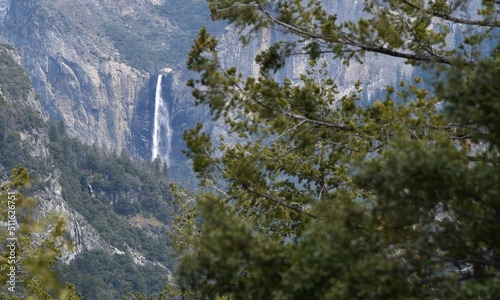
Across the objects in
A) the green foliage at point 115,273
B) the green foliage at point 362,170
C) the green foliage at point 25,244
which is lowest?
the green foliage at point 115,273

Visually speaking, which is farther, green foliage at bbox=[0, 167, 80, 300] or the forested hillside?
the forested hillside

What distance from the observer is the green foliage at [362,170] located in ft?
23.2

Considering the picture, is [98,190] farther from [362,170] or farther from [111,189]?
[362,170]

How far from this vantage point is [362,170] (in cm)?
769

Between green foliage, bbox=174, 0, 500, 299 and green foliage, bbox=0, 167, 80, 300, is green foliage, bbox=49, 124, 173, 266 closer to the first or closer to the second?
green foliage, bbox=0, 167, 80, 300

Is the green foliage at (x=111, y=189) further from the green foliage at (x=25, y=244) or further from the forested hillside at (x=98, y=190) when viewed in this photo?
the green foliage at (x=25, y=244)

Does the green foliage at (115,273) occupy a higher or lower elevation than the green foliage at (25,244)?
lower

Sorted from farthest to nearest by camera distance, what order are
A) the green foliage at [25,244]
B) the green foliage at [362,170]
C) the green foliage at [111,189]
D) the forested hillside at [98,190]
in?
the green foliage at [111,189] → the forested hillside at [98,190] → the green foliage at [25,244] → the green foliage at [362,170]

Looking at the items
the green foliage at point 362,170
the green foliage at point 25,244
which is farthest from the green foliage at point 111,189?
the green foliage at point 362,170

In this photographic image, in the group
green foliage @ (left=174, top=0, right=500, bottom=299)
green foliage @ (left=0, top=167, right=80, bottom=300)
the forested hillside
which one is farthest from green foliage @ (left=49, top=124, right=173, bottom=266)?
green foliage @ (left=174, top=0, right=500, bottom=299)

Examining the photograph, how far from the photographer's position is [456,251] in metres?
7.39

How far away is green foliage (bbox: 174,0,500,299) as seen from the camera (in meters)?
7.09

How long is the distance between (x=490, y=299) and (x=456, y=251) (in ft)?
2.62

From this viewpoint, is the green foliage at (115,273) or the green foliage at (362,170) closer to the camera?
the green foliage at (362,170)
